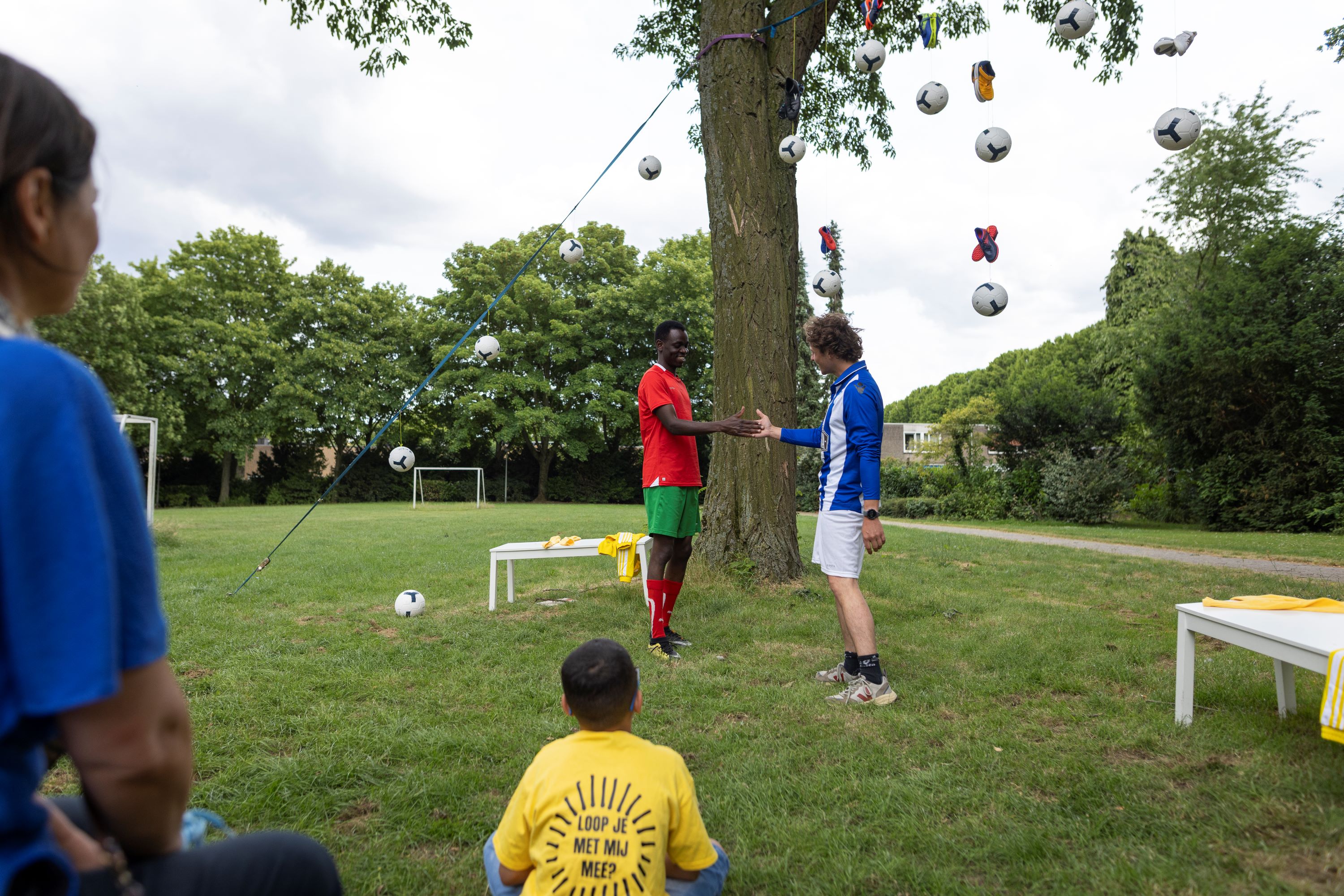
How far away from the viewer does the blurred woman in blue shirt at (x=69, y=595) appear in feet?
2.27

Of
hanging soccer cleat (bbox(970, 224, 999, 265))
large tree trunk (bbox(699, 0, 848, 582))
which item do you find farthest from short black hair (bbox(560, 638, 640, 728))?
hanging soccer cleat (bbox(970, 224, 999, 265))

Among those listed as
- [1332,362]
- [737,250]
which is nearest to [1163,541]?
[1332,362]

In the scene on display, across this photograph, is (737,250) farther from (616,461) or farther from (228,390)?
(228,390)

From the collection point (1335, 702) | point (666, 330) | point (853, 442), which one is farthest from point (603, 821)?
point (666, 330)

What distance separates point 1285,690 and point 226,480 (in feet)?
98.3

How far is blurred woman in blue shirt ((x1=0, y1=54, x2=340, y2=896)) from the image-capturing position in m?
0.69

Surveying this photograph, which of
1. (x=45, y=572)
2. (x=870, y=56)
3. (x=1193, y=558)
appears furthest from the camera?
(x=1193, y=558)

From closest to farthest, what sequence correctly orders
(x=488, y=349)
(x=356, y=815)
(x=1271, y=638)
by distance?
(x=356, y=815) → (x=1271, y=638) → (x=488, y=349)

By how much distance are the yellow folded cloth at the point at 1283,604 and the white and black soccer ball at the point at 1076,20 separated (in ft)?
14.0

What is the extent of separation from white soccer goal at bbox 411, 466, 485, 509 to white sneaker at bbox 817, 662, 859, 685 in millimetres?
20433

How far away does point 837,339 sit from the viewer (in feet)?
13.5

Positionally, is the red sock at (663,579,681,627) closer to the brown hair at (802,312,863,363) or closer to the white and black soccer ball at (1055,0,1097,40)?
the brown hair at (802,312,863,363)

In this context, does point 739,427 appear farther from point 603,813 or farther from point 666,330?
point 603,813

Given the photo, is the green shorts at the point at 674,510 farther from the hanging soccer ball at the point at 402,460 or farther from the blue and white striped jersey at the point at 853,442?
the hanging soccer ball at the point at 402,460
